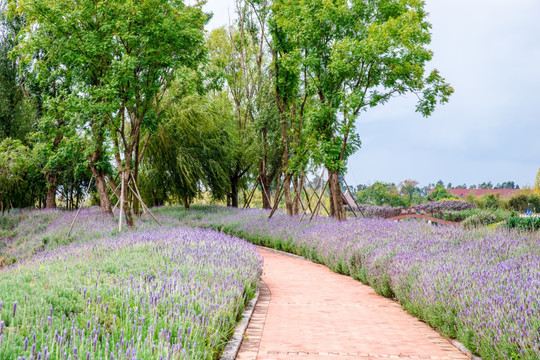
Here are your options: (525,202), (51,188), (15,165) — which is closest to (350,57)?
(15,165)

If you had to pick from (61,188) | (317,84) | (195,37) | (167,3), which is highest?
(167,3)

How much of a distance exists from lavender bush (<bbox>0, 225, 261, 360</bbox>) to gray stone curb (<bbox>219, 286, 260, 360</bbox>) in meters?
0.09

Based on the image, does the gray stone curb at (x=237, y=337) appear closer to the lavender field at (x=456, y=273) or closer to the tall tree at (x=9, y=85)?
the lavender field at (x=456, y=273)

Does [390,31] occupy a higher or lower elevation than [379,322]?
higher

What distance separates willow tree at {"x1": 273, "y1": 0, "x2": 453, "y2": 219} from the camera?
15617 mm

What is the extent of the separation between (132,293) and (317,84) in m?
13.9

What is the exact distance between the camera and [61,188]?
103 feet

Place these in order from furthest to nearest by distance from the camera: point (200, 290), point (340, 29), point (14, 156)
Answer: point (14, 156)
point (340, 29)
point (200, 290)

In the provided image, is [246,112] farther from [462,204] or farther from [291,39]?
[462,204]

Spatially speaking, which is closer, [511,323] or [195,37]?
[511,323]

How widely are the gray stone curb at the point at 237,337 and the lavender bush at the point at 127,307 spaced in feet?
0.31

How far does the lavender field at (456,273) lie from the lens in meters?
4.77

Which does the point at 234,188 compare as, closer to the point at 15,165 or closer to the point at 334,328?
the point at 15,165

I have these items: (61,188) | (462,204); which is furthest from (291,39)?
(462,204)
